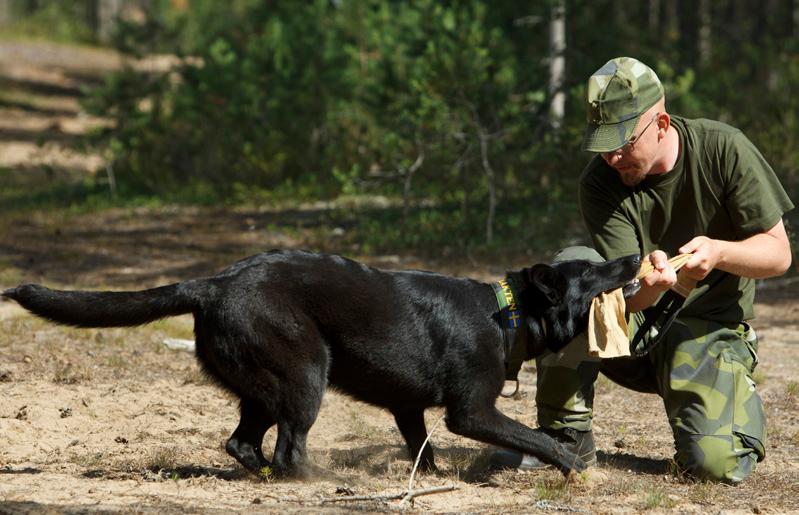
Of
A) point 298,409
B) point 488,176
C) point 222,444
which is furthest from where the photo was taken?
point 488,176

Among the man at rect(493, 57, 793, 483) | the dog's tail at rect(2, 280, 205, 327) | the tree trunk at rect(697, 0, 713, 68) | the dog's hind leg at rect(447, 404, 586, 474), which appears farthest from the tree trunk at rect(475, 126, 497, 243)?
the tree trunk at rect(697, 0, 713, 68)

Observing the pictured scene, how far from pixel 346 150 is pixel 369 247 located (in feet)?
10.7

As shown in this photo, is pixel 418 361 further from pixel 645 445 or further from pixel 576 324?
pixel 645 445

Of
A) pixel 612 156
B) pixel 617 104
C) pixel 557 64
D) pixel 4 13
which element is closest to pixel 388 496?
pixel 612 156

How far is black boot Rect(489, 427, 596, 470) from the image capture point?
4.84 metres

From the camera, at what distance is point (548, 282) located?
14.9ft

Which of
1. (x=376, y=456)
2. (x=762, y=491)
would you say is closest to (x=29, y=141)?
(x=376, y=456)

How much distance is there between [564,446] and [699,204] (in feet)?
4.23

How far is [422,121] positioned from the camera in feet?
35.7

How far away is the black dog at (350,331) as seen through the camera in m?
4.37

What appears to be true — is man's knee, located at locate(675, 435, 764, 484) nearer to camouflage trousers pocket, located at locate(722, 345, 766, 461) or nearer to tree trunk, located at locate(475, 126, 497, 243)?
camouflage trousers pocket, located at locate(722, 345, 766, 461)

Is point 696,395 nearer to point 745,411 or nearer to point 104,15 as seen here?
point 745,411

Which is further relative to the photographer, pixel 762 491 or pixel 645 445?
pixel 645 445

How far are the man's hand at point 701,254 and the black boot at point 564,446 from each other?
982mm
